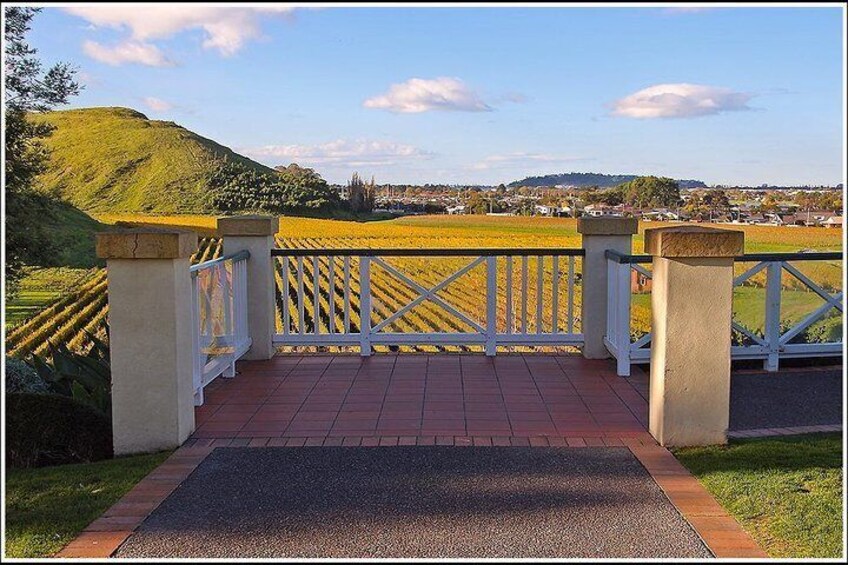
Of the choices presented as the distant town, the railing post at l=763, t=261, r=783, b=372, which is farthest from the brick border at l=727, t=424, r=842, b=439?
the distant town

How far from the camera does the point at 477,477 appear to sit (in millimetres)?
4316

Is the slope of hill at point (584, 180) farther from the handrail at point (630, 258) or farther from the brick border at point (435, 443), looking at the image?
the brick border at point (435, 443)

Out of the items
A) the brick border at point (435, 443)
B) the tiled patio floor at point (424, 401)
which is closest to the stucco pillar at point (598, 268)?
the tiled patio floor at point (424, 401)

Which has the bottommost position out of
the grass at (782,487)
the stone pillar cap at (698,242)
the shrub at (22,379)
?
the grass at (782,487)

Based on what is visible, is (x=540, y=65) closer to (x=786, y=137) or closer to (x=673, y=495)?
(x=786, y=137)

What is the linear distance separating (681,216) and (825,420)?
12.2m

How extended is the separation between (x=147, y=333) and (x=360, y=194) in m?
30.8

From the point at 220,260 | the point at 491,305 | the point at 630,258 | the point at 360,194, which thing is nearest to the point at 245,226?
the point at 220,260

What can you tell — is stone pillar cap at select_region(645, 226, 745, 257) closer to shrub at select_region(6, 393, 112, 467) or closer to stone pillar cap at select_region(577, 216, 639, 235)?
stone pillar cap at select_region(577, 216, 639, 235)

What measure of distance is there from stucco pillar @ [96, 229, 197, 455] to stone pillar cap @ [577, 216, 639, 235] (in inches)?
159

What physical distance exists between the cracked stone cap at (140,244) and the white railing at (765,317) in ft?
13.0

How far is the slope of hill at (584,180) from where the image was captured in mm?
19031

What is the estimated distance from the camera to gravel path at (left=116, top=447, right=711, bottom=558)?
342cm

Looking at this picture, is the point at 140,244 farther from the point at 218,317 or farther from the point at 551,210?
the point at 551,210
